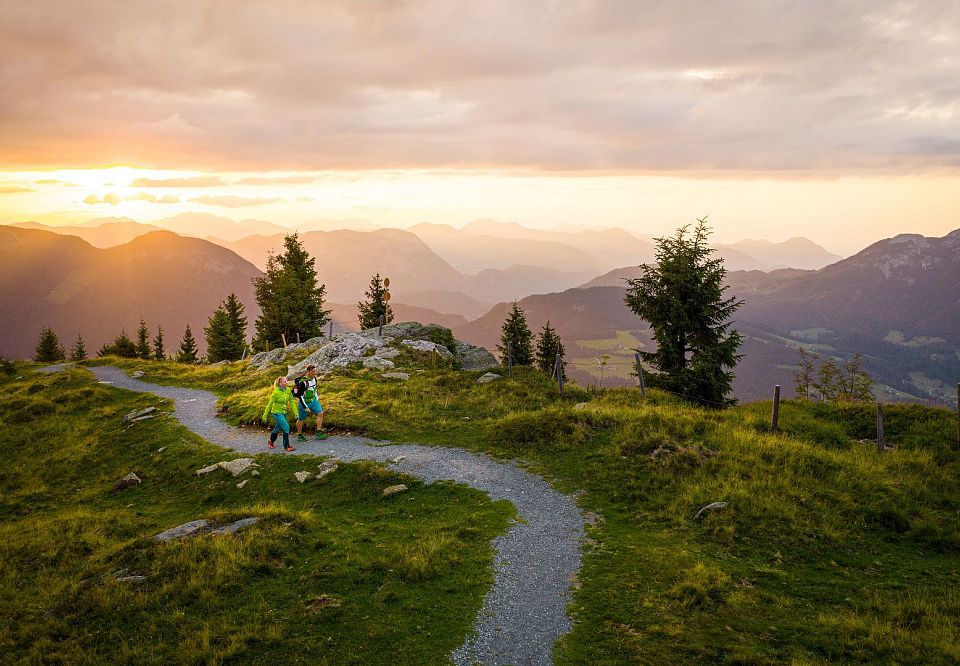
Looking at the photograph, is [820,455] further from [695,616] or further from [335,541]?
[335,541]

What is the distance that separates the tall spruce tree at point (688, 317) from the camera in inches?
1160

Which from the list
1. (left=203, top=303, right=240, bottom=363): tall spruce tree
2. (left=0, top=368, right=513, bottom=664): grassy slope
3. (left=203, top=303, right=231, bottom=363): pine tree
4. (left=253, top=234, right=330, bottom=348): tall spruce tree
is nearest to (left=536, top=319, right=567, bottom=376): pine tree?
(left=253, top=234, right=330, bottom=348): tall spruce tree

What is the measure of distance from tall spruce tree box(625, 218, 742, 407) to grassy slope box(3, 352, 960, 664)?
496 centimetres

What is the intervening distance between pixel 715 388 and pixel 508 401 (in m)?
13.1

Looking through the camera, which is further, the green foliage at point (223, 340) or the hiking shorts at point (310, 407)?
the green foliage at point (223, 340)

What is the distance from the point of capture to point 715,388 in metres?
29.0

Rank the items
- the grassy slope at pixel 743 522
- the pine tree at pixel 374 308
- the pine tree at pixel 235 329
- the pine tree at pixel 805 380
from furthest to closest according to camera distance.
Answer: the pine tree at pixel 235 329 < the pine tree at pixel 374 308 < the pine tree at pixel 805 380 < the grassy slope at pixel 743 522

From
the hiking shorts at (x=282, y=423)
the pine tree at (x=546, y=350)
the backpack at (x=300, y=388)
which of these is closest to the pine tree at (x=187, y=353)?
the pine tree at (x=546, y=350)

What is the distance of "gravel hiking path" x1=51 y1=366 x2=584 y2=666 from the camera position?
8.82 metres

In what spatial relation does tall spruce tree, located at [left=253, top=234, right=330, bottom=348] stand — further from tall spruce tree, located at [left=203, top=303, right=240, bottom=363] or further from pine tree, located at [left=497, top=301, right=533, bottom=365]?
pine tree, located at [left=497, top=301, right=533, bottom=365]

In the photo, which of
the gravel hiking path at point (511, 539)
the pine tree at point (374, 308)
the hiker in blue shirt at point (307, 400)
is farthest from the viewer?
the pine tree at point (374, 308)

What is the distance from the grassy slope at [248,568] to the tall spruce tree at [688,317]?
1949cm

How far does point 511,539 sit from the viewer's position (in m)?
12.6

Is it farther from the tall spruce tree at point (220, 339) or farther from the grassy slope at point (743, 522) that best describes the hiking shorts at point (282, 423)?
the tall spruce tree at point (220, 339)
